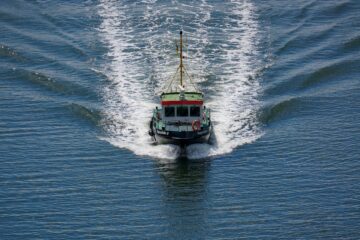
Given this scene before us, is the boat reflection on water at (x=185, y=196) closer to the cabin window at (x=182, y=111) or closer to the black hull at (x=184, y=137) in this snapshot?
the black hull at (x=184, y=137)

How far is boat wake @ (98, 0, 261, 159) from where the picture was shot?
83.1m

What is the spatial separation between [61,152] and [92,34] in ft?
85.8

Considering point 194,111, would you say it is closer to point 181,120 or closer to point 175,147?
point 181,120

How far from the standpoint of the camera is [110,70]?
95.1 m

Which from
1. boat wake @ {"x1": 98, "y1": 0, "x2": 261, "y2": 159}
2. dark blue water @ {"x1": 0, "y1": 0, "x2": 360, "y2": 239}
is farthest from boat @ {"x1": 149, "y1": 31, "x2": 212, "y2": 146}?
dark blue water @ {"x1": 0, "y1": 0, "x2": 360, "y2": 239}

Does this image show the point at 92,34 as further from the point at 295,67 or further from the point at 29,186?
the point at 29,186

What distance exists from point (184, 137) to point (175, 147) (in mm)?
1691

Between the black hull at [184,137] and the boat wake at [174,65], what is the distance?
2.59 ft

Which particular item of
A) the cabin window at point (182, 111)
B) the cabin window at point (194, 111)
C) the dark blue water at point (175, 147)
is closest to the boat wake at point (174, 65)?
the dark blue water at point (175, 147)

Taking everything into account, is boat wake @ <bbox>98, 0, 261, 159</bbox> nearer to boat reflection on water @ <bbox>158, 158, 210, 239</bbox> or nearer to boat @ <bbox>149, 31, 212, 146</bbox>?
boat @ <bbox>149, 31, 212, 146</bbox>

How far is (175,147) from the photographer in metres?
79.6

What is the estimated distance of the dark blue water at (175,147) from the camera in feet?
227

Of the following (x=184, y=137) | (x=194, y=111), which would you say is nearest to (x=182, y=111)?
(x=194, y=111)

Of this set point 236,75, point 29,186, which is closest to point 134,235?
point 29,186
